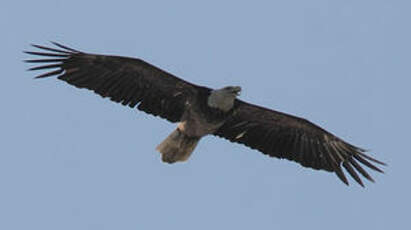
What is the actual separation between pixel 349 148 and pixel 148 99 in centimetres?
367

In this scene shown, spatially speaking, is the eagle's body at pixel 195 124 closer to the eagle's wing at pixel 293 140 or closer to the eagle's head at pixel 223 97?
the eagle's head at pixel 223 97

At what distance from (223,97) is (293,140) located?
1.78 metres

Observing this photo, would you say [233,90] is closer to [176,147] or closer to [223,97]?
[223,97]

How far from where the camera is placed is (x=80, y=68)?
20781 mm

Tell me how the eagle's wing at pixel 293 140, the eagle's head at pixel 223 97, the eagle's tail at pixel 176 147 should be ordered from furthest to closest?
1. the eagle's wing at pixel 293 140
2. the eagle's tail at pixel 176 147
3. the eagle's head at pixel 223 97

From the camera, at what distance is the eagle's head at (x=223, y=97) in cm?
2056

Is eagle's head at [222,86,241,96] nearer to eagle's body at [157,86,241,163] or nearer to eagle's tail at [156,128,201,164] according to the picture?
eagle's body at [157,86,241,163]

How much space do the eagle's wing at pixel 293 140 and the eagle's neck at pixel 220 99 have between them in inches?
27.0

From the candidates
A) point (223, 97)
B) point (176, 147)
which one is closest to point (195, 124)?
point (176, 147)

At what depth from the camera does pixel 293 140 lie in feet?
71.0

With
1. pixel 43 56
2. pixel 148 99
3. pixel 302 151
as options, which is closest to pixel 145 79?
pixel 148 99

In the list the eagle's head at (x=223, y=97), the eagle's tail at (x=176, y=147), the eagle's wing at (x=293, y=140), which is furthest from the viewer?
the eagle's wing at (x=293, y=140)

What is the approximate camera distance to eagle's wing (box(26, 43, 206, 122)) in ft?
68.0

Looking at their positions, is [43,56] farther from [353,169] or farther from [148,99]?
[353,169]
